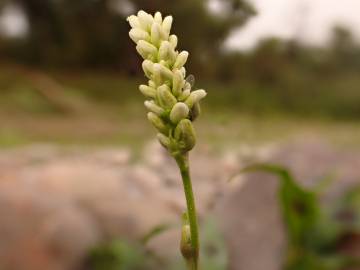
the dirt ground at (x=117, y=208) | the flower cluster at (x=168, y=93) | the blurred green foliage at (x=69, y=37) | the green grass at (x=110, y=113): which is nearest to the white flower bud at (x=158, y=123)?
the flower cluster at (x=168, y=93)

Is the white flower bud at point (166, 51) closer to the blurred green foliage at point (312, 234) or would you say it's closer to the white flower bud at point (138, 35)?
the white flower bud at point (138, 35)

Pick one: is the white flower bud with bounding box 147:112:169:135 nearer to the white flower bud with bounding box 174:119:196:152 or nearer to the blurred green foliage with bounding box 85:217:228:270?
the white flower bud with bounding box 174:119:196:152

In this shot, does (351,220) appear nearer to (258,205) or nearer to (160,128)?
(258,205)

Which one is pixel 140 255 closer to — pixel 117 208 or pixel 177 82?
pixel 117 208

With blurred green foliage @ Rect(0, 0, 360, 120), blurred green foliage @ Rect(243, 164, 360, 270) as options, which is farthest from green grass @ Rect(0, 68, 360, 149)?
blurred green foliage @ Rect(243, 164, 360, 270)

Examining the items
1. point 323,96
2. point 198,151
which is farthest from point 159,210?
point 323,96

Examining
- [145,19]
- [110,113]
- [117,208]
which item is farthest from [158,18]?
[110,113]

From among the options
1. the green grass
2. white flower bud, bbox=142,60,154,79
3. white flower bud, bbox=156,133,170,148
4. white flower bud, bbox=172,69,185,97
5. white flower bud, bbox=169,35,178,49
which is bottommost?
white flower bud, bbox=156,133,170,148

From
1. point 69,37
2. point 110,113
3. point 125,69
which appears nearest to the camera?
point 110,113
